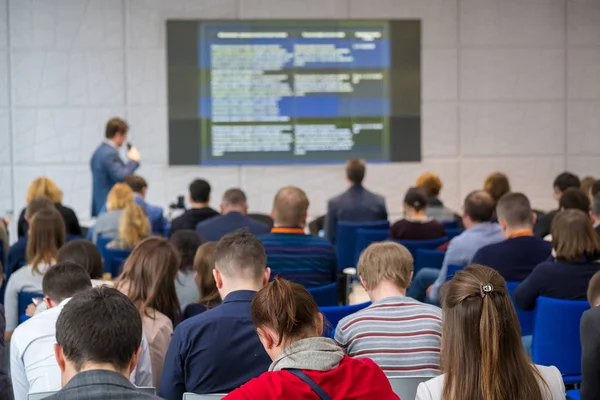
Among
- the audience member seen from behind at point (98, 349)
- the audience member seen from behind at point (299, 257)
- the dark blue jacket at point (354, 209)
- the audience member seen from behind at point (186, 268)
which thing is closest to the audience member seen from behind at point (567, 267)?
the audience member seen from behind at point (299, 257)

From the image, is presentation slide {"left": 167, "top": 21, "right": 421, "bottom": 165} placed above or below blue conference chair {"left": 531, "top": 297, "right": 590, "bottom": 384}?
above

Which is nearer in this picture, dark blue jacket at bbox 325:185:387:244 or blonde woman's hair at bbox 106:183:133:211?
blonde woman's hair at bbox 106:183:133:211

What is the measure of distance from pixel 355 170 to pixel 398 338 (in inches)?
196

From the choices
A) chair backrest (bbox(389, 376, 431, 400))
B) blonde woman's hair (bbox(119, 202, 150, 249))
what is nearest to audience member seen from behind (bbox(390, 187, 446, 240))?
blonde woman's hair (bbox(119, 202, 150, 249))

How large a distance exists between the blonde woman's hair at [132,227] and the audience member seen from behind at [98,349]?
4.06 meters

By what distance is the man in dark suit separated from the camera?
7793 mm

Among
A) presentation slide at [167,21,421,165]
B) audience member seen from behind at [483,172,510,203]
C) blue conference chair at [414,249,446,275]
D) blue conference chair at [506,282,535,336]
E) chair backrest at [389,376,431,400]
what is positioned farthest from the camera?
presentation slide at [167,21,421,165]

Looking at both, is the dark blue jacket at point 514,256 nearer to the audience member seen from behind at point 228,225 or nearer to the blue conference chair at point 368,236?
the audience member seen from behind at point 228,225

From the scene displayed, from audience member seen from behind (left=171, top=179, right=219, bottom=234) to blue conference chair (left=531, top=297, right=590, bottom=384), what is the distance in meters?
3.38

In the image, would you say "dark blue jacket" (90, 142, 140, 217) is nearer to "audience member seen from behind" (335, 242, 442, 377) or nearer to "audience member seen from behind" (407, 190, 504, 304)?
"audience member seen from behind" (407, 190, 504, 304)

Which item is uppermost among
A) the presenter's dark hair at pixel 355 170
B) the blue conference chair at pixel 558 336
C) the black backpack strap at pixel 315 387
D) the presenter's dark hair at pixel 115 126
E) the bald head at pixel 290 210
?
the presenter's dark hair at pixel 115 126

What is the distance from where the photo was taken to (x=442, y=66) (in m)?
10.2

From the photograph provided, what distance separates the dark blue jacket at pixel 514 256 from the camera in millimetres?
4875

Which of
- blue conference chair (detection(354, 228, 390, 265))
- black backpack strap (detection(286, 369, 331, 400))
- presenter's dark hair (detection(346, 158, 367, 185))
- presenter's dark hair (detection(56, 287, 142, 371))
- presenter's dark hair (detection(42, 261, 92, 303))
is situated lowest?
blue conference chair (detection(354, 228, 390, 265))
